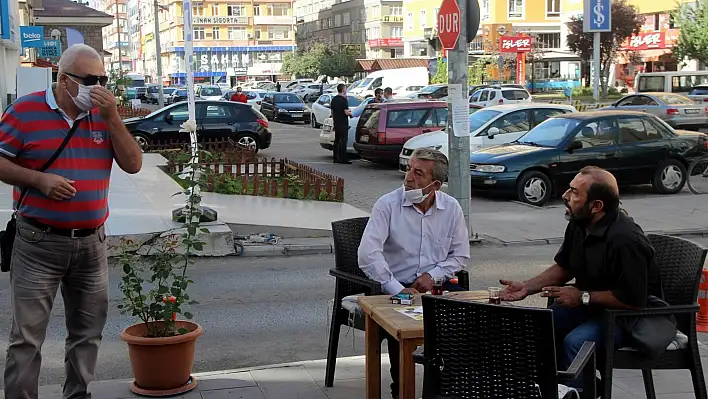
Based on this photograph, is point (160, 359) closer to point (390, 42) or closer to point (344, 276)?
point (344, 276)

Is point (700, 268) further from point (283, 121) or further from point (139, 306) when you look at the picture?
point (283, 121)

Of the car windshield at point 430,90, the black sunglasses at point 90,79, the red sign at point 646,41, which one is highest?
the red sign at point 646,41

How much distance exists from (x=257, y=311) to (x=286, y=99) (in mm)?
34376

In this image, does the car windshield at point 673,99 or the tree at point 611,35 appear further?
the tree at point 611,35

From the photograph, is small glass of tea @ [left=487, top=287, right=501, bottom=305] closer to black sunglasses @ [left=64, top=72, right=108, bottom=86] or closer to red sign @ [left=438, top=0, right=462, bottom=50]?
black sunglasses @ [left=64, top=72, right=108, bottom=86]

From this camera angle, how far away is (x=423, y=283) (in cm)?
512

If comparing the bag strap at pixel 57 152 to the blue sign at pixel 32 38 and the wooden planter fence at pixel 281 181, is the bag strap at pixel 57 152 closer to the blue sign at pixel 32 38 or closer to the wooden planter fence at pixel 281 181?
the wooden planter fence at pixel 281 181

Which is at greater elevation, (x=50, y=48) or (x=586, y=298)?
(x=50, y=48)

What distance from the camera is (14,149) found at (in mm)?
4145

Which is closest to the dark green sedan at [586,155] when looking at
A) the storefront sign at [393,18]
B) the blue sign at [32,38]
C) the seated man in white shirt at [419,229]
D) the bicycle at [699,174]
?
the bicycle at [699,174]

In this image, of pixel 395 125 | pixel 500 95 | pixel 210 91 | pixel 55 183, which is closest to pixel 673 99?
pixel 500 95

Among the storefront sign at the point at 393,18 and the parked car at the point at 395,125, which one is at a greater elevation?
the storefront sign at the point at 393,18

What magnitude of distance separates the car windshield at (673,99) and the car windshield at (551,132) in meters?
14.4

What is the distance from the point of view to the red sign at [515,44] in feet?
192
